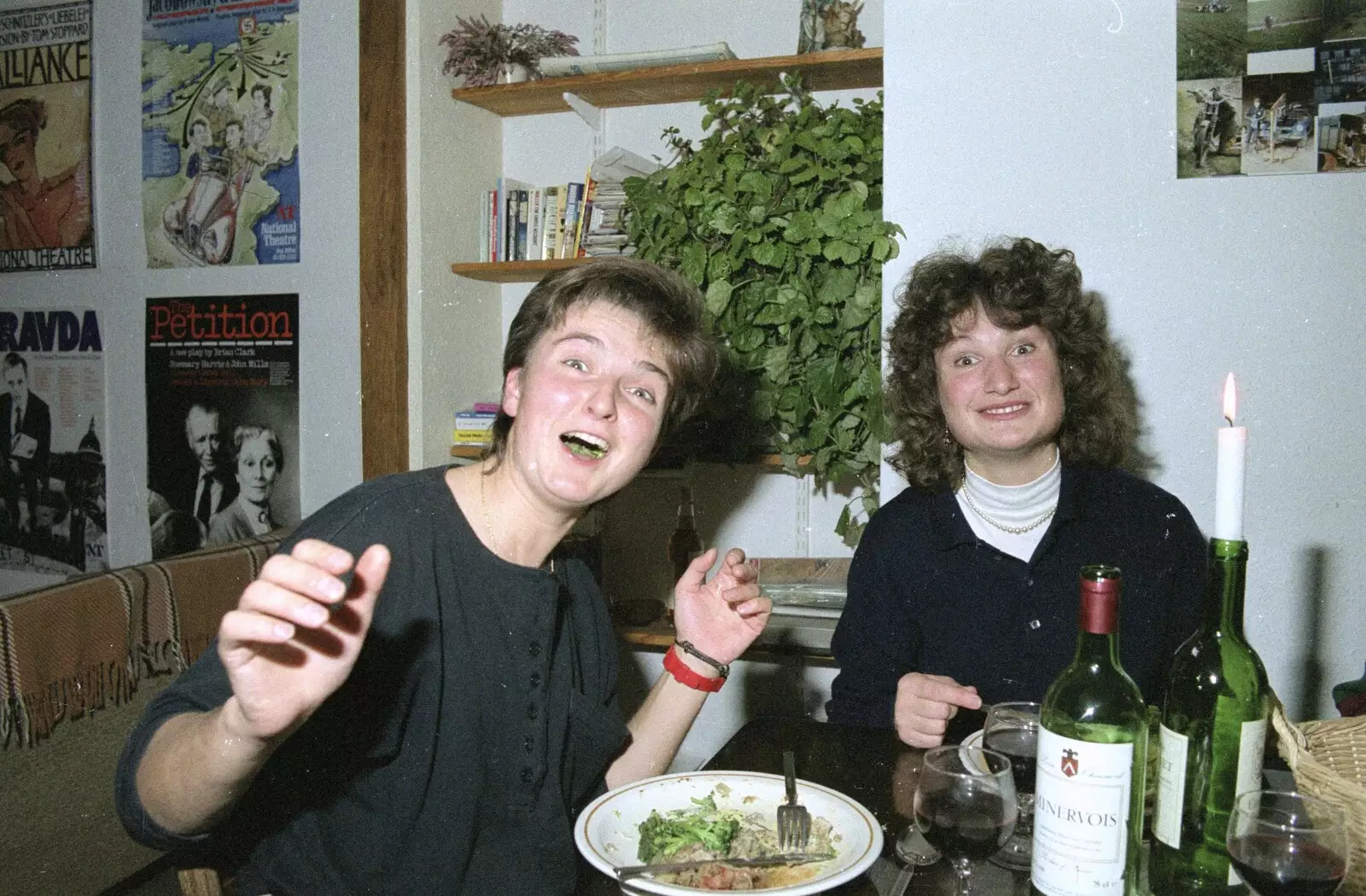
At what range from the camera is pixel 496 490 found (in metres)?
1.37

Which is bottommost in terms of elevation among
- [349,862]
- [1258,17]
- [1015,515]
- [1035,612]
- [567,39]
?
[349,862]

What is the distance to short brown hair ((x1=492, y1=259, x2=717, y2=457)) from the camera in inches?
56.1

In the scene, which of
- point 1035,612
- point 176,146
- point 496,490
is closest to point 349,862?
point 496,490

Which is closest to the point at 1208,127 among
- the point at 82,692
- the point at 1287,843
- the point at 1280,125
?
the point at 1280,125

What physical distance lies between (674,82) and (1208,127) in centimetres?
147

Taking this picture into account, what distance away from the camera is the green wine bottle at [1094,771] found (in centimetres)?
79

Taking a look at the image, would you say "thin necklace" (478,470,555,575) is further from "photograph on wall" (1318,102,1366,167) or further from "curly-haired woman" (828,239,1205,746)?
"photograph on wall" (1318,102,1366,167)

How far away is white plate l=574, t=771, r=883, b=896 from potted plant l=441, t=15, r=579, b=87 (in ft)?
7.93

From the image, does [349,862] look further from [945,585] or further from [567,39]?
[567,39]

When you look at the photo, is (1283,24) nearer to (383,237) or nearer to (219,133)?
(383,237)

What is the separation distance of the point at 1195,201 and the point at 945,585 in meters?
0.91

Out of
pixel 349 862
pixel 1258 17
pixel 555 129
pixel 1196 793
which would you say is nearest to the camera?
pixel 1196 793

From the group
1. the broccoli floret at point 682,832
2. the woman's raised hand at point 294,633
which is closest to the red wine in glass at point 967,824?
the broccoli floret at point 682,832

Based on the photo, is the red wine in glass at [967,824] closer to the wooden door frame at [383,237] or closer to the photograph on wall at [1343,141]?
the photograph on wall at [1343,141]
